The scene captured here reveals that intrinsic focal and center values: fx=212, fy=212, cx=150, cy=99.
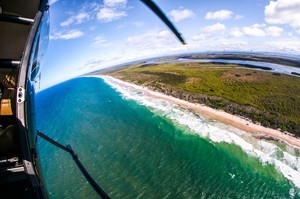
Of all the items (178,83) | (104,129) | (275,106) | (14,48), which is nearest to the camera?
(14,48)

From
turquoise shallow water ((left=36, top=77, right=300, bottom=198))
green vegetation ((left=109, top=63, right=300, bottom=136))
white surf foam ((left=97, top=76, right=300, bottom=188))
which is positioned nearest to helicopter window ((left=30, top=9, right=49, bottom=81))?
turquoise shallow water ((left=36, top=77, right=300, bottom=198))

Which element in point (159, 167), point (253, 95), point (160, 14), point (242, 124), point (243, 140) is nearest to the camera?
point (160, 14)

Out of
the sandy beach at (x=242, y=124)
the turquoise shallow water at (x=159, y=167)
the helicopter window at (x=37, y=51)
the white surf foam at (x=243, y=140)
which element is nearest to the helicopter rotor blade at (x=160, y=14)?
the helicopter window at (x=37, y=51)

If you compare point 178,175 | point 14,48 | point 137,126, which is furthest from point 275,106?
point 14,48

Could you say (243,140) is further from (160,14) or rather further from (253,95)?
(253,95)

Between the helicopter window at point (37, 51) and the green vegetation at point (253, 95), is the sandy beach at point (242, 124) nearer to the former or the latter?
the green vegetation at point (253, 95)

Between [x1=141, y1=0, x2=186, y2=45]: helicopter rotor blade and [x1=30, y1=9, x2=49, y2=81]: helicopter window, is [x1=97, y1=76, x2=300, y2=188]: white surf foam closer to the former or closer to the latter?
[x1=141, y1=0, x2=186, y2=45]: helicopter rotor blade

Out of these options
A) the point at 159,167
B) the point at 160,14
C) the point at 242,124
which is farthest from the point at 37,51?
the point at 242,124

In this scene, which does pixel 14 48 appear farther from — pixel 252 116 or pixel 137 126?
pixel 252 116
